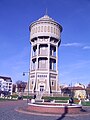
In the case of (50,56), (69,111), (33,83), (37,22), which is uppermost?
(37,22)

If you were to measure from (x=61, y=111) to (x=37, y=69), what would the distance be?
148 feet

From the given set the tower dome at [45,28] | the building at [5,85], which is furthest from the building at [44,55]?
the building at [5,85]

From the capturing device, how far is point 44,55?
7056 cm

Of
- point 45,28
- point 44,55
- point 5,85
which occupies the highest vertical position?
point 45,28

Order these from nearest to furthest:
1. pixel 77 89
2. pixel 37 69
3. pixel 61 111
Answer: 1. pixel 61 111
2. pixel 37 69
3. pixel 77 89

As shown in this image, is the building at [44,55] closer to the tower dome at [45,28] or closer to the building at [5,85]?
the tower dome at [45,28]

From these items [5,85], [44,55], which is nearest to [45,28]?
[44,55]

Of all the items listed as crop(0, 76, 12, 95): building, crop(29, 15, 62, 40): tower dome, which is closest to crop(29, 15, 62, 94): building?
crop(29, 15, 62, 40): tower dome

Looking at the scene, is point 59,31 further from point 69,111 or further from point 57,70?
point 69,111

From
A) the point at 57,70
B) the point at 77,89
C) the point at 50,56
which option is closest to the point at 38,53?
the point at 50,56

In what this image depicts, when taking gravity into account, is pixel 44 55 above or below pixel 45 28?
below

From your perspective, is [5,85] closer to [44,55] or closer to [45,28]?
[44,55]

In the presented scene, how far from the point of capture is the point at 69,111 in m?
23.8

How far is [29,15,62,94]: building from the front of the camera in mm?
68188
